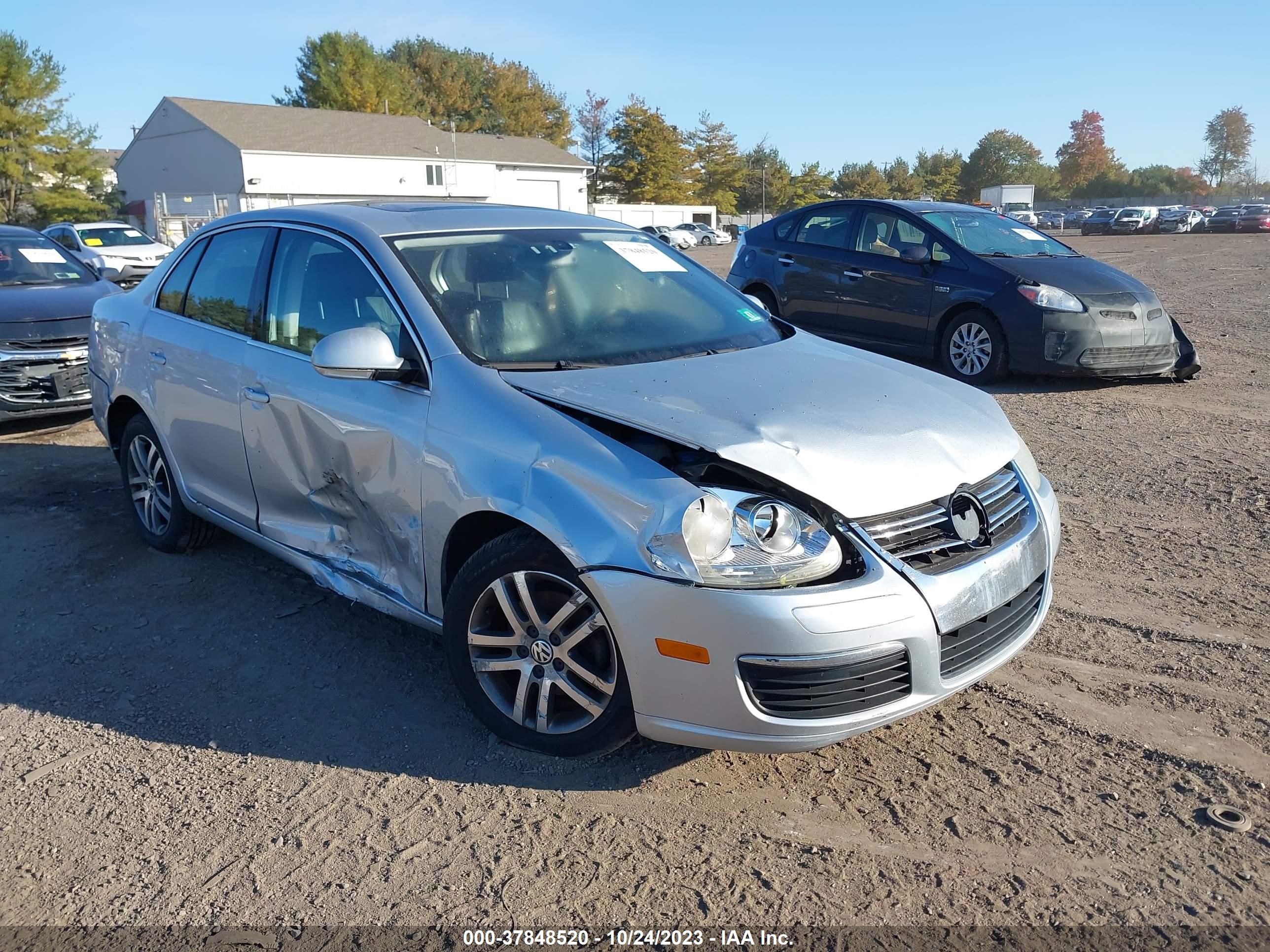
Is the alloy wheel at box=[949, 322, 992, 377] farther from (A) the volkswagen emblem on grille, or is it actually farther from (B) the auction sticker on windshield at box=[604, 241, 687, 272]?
(A) the volkswagen emblem on grille

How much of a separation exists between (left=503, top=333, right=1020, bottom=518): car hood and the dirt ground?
2.97ft

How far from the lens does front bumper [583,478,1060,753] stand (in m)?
2.72

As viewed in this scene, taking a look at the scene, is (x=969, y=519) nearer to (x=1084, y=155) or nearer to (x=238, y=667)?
(x=238, y=667)

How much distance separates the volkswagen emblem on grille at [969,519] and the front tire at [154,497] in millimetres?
3677

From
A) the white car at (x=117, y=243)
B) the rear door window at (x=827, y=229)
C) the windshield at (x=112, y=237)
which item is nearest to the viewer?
the rear door window at (x=827, y=229)

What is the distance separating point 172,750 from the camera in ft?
11.2

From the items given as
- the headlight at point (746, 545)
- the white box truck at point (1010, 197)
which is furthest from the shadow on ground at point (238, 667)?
the white box truck at point (1010, 197)

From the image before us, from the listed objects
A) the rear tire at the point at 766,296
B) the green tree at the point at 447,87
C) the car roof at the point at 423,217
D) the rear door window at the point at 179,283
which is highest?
the green tree at the point at 447,87

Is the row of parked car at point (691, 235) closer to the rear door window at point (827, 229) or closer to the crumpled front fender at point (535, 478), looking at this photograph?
the rear door window at point (827, 229)

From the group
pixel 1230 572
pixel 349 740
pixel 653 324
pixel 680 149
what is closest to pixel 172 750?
pixel 349 740

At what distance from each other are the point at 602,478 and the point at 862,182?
94.7 meters

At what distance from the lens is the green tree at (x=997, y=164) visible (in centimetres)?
10481

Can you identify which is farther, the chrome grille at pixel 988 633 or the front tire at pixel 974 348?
the front tire at pixel 974 348

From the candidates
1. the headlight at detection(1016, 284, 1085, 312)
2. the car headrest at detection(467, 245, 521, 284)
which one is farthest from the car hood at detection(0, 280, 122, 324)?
the headlight at detection(1016, 284, 1085, 312)
